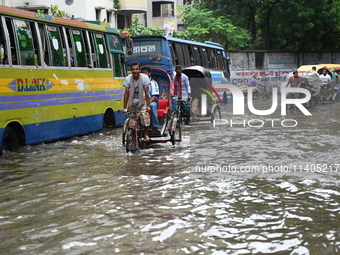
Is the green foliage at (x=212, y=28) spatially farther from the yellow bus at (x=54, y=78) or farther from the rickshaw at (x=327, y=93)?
the yellow bus at (x=54, y=78)

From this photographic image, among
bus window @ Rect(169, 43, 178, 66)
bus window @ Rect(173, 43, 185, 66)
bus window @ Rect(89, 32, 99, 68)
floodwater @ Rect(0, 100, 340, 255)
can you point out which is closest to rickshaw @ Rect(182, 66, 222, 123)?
bus window @ Rect(89, 32, 99, 68)

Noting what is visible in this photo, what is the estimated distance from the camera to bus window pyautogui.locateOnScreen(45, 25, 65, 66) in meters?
13.8

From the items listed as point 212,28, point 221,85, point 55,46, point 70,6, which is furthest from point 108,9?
point 55,46

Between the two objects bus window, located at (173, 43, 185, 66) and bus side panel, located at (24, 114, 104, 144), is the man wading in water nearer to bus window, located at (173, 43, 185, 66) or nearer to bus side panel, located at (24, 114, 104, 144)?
bus side panel, located at (24, 114, 104, 144)

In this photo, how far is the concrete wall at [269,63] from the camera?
4241cm

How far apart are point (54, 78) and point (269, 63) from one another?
3196 cm

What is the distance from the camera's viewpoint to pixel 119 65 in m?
18.1

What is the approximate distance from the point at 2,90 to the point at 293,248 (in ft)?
25.6

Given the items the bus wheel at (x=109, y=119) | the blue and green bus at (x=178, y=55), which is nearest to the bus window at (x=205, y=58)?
the blue and green bus at (x=178, y=55)

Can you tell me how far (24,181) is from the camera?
29.8 ft

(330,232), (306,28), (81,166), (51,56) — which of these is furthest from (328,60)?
(330,232)

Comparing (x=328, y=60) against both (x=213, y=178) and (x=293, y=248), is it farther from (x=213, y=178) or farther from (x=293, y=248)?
(x=293, y=248)

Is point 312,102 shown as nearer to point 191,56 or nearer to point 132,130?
point 191,56

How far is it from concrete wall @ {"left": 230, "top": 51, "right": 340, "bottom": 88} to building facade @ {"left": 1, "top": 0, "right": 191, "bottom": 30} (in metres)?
5.99
